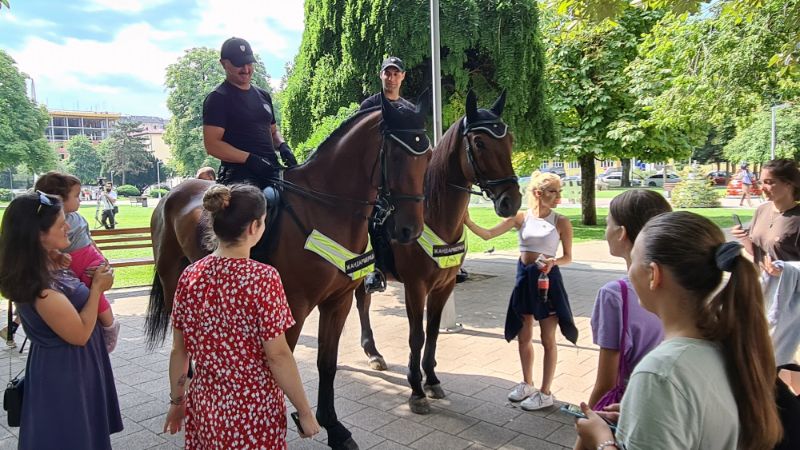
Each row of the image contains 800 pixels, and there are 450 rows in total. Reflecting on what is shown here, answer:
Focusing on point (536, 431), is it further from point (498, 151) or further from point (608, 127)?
point (608, 127)

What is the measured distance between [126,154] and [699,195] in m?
82.9

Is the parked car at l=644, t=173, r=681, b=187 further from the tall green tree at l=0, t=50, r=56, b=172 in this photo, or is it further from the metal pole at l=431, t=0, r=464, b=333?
the tall green tree at l=0, t=50, r=56, b=172

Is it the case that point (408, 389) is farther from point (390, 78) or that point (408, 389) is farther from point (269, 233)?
point (390, 78)

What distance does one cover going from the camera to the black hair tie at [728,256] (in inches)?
52.6

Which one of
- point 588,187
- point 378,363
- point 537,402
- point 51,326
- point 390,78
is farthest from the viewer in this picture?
point 588,187

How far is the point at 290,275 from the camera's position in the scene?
11.1 feet

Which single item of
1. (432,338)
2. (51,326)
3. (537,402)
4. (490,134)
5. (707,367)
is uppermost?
(490,134)

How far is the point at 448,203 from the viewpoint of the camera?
4375 mm

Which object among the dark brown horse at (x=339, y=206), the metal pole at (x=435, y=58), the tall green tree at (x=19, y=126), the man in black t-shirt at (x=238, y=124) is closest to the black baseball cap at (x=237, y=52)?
the man in black t-shirt at (x=238, y=124)

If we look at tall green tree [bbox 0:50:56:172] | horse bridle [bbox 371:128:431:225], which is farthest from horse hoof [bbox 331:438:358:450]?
tall green tree [bbox 0:50:56:172]

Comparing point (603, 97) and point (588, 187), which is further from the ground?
point (603, 97)

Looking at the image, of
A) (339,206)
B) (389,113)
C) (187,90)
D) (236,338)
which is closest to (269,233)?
(339,206)

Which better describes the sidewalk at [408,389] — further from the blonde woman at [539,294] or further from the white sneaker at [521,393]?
the blonde woman at [539,294]

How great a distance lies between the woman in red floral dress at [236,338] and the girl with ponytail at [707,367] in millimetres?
1309
